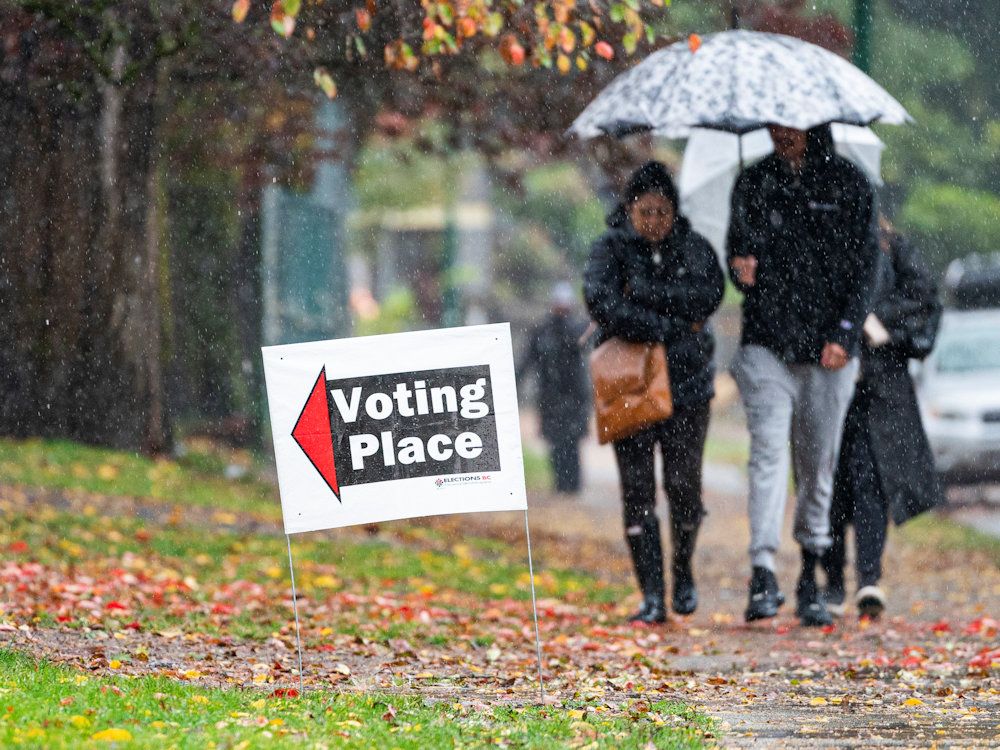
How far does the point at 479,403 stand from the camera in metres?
6.17

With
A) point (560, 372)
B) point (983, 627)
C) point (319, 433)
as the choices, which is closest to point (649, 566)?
point (983, 627)

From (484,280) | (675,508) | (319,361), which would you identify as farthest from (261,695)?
(484,280)

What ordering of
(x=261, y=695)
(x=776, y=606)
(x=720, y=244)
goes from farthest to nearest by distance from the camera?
(x=720, y=244) → (x=776, y=606) → (x=261, y=695)

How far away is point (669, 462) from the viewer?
812cm

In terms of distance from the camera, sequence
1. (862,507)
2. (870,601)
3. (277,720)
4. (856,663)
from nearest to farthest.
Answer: (277,720)
(856,663)
(870,601)
(862,507)

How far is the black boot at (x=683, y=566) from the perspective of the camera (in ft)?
27.1

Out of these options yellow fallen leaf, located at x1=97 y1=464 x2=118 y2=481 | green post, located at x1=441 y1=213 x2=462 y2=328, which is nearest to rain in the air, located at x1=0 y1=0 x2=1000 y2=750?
yellow fallen leaf, located at x1=97 y1=464 x2=118 y2=481

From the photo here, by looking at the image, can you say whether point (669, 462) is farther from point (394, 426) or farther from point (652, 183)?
point (394, 426)

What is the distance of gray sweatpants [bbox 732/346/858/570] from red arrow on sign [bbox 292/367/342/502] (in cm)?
267

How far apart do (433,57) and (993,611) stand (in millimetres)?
→ 4608

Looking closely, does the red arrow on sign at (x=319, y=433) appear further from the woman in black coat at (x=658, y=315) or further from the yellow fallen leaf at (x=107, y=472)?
the yellow fallen leaf at (x=107, y=472)

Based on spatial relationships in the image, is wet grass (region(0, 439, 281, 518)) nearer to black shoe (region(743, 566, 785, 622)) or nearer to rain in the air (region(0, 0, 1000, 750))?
rain in the air (region(0, 0, 1000, 750))

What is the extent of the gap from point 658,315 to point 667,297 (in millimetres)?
92

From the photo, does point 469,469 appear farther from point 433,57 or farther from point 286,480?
point 433,57
